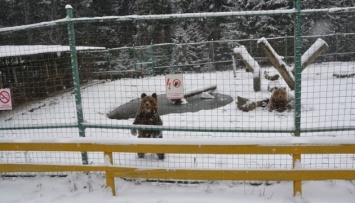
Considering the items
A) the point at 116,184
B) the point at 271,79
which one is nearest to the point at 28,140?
the point at 116,184

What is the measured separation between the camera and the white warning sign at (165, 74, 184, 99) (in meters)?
4.09

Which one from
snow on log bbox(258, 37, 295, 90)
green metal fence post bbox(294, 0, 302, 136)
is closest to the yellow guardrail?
green metal fence post bbox(294, 0, 302, 136)

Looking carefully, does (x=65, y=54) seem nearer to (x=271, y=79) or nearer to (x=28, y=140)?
(x=271, y=79)

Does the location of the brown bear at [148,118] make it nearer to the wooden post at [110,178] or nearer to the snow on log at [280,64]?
the wooden post at [110,178]

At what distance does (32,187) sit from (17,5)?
33.2 meters

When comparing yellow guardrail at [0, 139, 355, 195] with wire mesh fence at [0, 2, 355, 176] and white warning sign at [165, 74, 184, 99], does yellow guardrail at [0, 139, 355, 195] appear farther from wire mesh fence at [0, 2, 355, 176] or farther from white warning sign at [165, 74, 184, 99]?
white warning sign at [165, 74, 184, 99]

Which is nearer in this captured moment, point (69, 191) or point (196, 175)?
point (196, 175)

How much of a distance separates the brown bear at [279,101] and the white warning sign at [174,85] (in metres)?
5.38

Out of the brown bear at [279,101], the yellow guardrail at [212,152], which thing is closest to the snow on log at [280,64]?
the brown bear at [279,101]

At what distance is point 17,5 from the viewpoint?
32.1 m

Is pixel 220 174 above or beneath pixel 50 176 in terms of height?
above

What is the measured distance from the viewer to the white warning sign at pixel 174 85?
4.09 meters

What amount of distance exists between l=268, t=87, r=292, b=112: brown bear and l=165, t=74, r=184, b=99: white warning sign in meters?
5.38

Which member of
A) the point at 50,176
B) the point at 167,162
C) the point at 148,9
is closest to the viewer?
the point at 50,176
